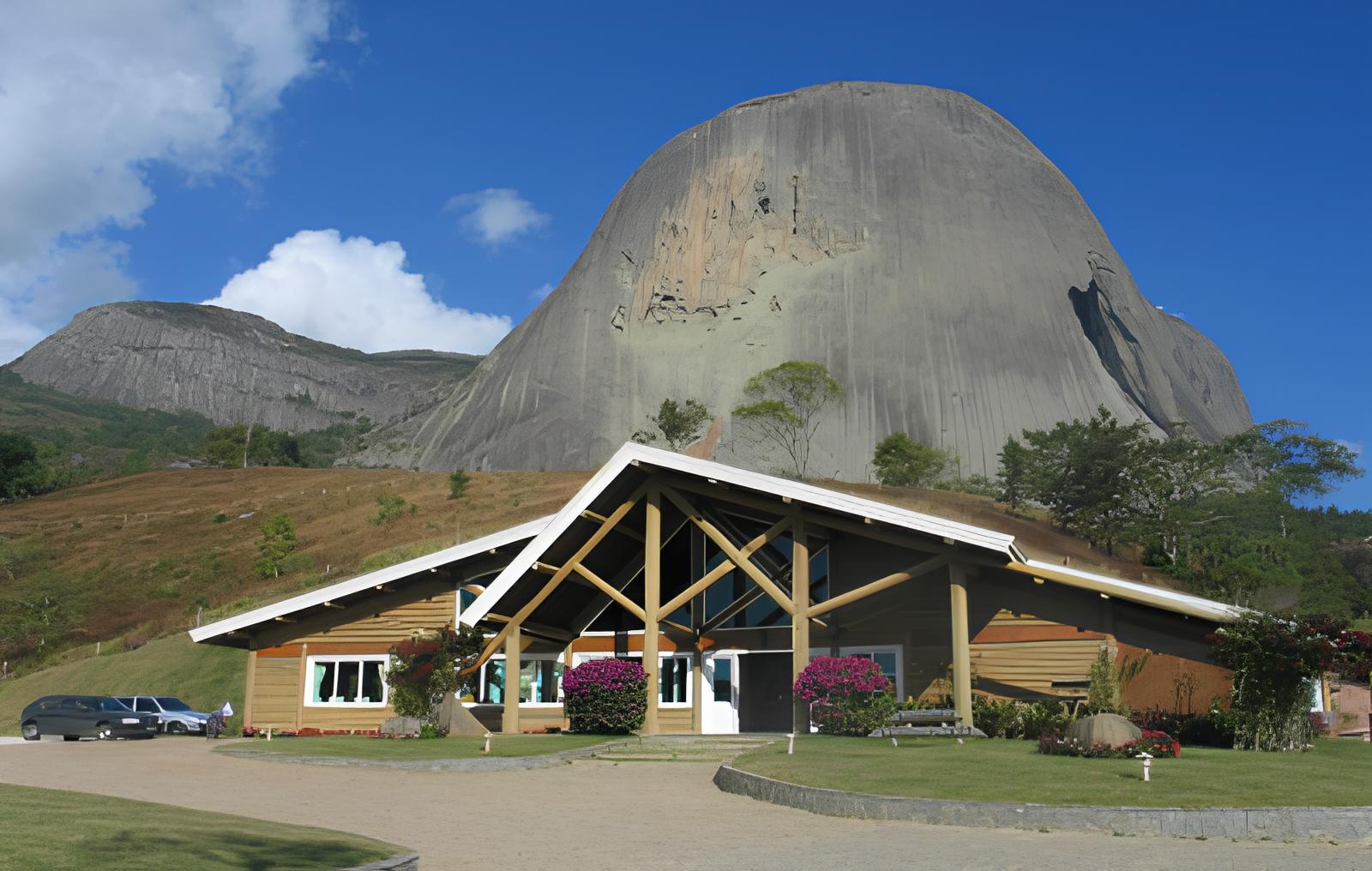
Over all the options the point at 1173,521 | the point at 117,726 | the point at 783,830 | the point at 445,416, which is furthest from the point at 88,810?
the point at 445,416

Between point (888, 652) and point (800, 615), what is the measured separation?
3294mm

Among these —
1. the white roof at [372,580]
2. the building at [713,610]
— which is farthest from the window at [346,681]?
the white roof at [372,580]

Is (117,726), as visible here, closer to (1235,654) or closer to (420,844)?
(420,844)

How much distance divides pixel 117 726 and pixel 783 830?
24.9m

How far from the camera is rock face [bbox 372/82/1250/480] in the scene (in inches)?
4614

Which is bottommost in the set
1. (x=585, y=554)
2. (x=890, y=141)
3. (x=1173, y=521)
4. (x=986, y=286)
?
(x=585, y=554)

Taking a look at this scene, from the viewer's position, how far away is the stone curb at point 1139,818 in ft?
36.0

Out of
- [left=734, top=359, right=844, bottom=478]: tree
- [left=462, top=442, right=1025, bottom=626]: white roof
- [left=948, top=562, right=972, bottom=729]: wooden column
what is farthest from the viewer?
[left=734, top=359, right=844, bottom=478]: tree

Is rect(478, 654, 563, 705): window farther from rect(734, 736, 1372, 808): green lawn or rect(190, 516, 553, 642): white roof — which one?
rect(734, 736, 1372, 808): green lawn

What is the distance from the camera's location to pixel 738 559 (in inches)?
925

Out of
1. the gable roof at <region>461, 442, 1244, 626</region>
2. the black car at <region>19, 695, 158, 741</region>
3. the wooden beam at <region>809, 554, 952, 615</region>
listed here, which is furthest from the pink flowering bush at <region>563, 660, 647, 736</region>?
the black car at <region>19, 695, 158, 741</region>

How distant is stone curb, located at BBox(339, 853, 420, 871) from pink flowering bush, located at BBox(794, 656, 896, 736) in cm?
1348

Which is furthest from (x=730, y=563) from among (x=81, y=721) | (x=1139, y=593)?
(x=81, y=721)

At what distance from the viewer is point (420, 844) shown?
435 inches
